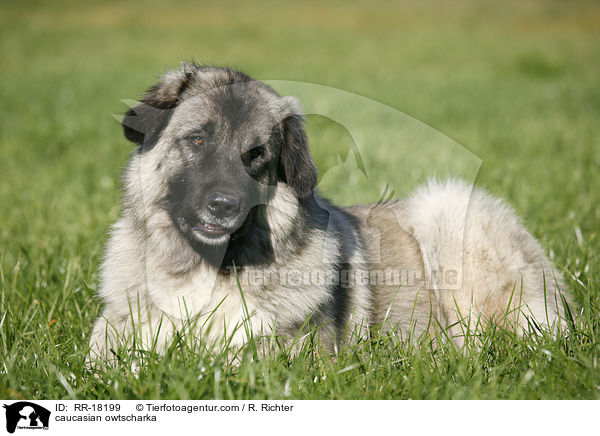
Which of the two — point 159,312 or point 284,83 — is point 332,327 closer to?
point 159,312

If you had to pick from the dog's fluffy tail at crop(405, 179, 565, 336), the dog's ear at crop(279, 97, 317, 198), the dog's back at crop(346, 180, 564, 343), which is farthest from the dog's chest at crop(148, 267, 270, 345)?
the dog's fluffy tail at crop(405, 179, 565, 336)

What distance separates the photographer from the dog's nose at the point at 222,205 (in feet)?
9.12

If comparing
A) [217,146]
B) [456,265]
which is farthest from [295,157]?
[456,265]

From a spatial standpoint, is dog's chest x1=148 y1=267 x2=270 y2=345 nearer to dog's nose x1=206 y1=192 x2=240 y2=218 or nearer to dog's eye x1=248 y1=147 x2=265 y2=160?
dog's nose x1=206 y1=192 x2=240 y2=218

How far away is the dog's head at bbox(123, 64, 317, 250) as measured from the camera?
2.87m

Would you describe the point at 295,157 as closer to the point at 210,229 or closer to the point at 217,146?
the point at 217,146

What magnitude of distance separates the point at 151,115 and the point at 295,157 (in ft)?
2.91

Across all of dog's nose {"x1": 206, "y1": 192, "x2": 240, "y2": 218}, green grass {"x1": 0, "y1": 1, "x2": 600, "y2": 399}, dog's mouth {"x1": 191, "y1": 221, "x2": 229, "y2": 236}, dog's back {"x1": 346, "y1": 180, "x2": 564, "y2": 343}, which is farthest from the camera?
dog's back {"x1": 346, "y1": 180, "x2": 564, "y2": 343}

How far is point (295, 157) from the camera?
3113 millimetres
